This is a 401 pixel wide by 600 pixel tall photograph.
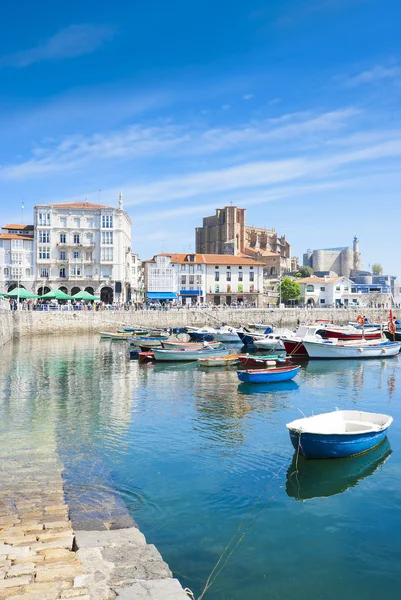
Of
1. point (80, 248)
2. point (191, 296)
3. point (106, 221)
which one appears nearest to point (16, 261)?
point (80, 248)

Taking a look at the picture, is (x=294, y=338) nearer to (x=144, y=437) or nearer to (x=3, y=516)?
(x=144, y=437)

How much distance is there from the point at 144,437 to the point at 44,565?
1247 centimetres

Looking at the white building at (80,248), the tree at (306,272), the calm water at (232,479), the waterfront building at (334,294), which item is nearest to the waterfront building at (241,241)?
the tree at (306,272)

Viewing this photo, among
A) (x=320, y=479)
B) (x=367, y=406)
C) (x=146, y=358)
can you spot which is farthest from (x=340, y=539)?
(x=146, y=358)

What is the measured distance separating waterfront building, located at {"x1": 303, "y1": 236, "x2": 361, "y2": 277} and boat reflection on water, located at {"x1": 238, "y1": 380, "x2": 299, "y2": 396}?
13403 centimetres

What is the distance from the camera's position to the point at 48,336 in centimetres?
6969

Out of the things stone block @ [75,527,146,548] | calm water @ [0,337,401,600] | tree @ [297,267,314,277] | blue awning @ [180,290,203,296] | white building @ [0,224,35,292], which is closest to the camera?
stone block @ [75,527,146,548]

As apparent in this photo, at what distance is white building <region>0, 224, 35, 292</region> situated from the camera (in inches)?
3445

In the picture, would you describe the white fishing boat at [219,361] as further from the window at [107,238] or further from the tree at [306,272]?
the tree at [306,272]

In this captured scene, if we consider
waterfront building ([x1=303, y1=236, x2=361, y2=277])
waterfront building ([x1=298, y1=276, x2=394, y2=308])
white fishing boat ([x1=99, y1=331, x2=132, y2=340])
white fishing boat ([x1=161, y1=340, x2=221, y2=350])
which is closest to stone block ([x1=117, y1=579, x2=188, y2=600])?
white fishing boat ([x1=161, y1=340, x2=221, y2=350])

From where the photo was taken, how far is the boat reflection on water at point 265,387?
32.9 metres

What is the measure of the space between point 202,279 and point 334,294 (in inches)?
1415

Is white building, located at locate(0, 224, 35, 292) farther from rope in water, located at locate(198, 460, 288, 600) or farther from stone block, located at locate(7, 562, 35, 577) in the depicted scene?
stone block, located at locate(7, 562, 35, 577)

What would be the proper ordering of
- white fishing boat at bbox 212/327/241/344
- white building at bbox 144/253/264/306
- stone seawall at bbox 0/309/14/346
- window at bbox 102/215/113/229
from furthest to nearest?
white building at bbox 144/253/264/306 → window at bbox 102/215/113/229 → white fishing boat at bbox 212/327/241/344 → stone seawall at bbox 0/309/14/346
